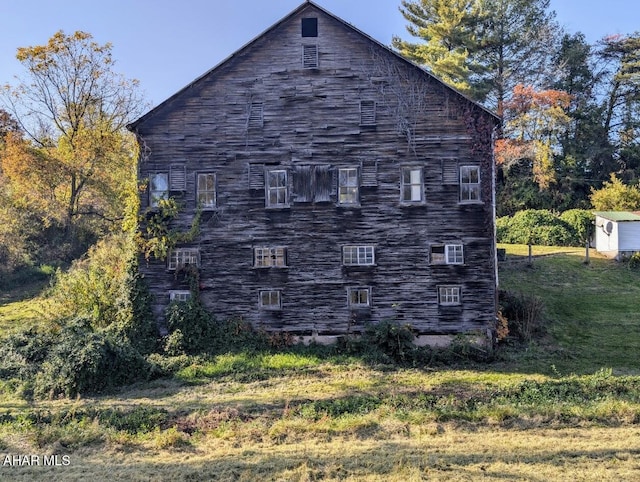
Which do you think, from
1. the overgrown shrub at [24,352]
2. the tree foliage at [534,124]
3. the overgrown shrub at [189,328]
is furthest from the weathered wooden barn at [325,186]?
the tree foliage at [534,124]

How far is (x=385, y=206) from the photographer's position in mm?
19375

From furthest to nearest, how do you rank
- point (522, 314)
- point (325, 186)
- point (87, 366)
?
point (522, 314) < point (325, 186) < point (87, 366)

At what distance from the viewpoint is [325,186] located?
1953 centimetres

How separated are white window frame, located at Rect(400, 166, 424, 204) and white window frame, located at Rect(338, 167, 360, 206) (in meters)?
1.89

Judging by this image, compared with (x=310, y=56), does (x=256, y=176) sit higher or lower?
lower

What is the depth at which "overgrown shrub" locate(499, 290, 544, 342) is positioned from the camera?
19.9 m

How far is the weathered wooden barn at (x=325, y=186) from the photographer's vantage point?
19.2m

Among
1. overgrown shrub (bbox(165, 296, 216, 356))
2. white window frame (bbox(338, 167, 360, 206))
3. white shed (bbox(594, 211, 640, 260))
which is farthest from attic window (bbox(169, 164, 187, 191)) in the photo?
white shed (bbox(594, 211, 640, 260))

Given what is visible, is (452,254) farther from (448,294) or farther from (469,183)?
(469,183)

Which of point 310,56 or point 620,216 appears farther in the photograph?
point 620,216

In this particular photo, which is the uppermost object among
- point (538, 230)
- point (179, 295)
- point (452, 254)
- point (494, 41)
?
point (494, 41)

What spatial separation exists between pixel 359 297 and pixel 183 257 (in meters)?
7.56

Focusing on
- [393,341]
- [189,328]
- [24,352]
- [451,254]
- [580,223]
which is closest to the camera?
[24,352]

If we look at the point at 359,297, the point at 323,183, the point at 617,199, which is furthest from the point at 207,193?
the point at 617,199
